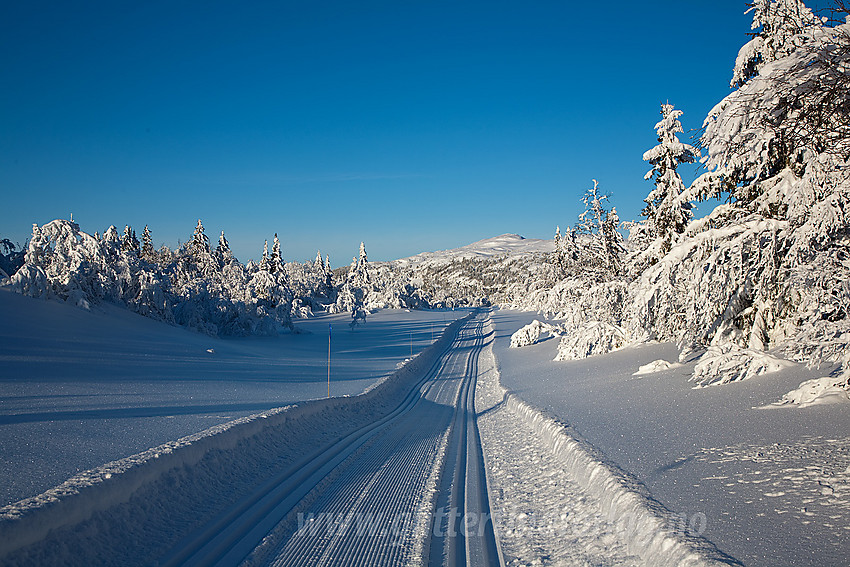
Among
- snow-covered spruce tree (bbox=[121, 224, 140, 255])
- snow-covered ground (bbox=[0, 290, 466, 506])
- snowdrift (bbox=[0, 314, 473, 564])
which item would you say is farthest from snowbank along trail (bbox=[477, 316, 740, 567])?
snow-covered spruce tree (bbox=[121, 224, 140, 255])

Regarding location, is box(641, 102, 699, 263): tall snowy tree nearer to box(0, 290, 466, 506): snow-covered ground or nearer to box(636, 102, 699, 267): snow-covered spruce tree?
box(636, 102, 699, 267): snow-covered spruce tree

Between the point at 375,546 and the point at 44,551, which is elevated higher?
the point at 44,551

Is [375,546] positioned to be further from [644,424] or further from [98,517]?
[644,424]

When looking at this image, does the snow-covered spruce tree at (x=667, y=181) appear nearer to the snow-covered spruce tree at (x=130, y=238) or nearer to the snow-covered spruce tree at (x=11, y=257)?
the snow-covered spruce tree at (x=11, y=257)

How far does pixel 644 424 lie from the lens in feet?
27.0

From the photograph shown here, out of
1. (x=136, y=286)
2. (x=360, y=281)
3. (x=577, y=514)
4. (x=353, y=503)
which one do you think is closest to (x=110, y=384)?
(x=353, y=503)

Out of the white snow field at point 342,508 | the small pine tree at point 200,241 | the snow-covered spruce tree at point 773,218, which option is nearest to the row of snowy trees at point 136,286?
the small pine tree at point 200,241

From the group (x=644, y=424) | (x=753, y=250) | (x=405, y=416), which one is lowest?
(x=405, y=416)

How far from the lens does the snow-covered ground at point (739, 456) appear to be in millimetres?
3902

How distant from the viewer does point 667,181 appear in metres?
16.4

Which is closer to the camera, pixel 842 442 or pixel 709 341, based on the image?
pixel 842 442

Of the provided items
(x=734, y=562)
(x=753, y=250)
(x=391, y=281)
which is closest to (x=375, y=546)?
(x=734, y=562)

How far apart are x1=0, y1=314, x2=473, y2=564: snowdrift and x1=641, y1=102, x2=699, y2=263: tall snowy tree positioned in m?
12.4

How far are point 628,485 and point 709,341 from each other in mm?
8723
